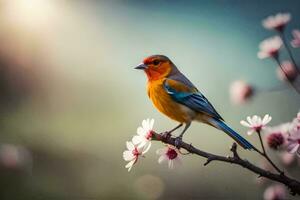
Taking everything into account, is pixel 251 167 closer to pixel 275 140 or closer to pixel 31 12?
pixel 275 140

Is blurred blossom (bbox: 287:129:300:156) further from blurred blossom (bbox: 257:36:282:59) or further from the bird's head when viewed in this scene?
the bird's head

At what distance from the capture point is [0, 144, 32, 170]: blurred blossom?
44.4 inches

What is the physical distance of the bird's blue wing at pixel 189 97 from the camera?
0.69 meters

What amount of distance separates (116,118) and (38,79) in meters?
0.19

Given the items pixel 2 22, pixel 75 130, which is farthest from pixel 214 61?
pixel 2 22

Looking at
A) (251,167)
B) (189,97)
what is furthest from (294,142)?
(189,97)

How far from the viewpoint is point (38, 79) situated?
1.31 metres

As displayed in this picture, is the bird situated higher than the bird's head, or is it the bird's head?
the bird's head

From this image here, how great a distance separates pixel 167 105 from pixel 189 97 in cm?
3

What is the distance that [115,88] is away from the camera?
51.7 inches

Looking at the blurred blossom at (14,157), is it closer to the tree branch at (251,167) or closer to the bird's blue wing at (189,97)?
the bird's blue wing at (189,97)

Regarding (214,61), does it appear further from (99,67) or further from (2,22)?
(2,22)

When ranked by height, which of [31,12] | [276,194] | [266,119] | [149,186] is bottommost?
[149,186]

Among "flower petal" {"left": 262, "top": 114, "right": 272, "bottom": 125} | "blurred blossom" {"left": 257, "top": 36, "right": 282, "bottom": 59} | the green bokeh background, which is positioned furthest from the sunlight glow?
"flower petal" {"left": 262, "top": 114, "right": 272, "bottom": 125}
